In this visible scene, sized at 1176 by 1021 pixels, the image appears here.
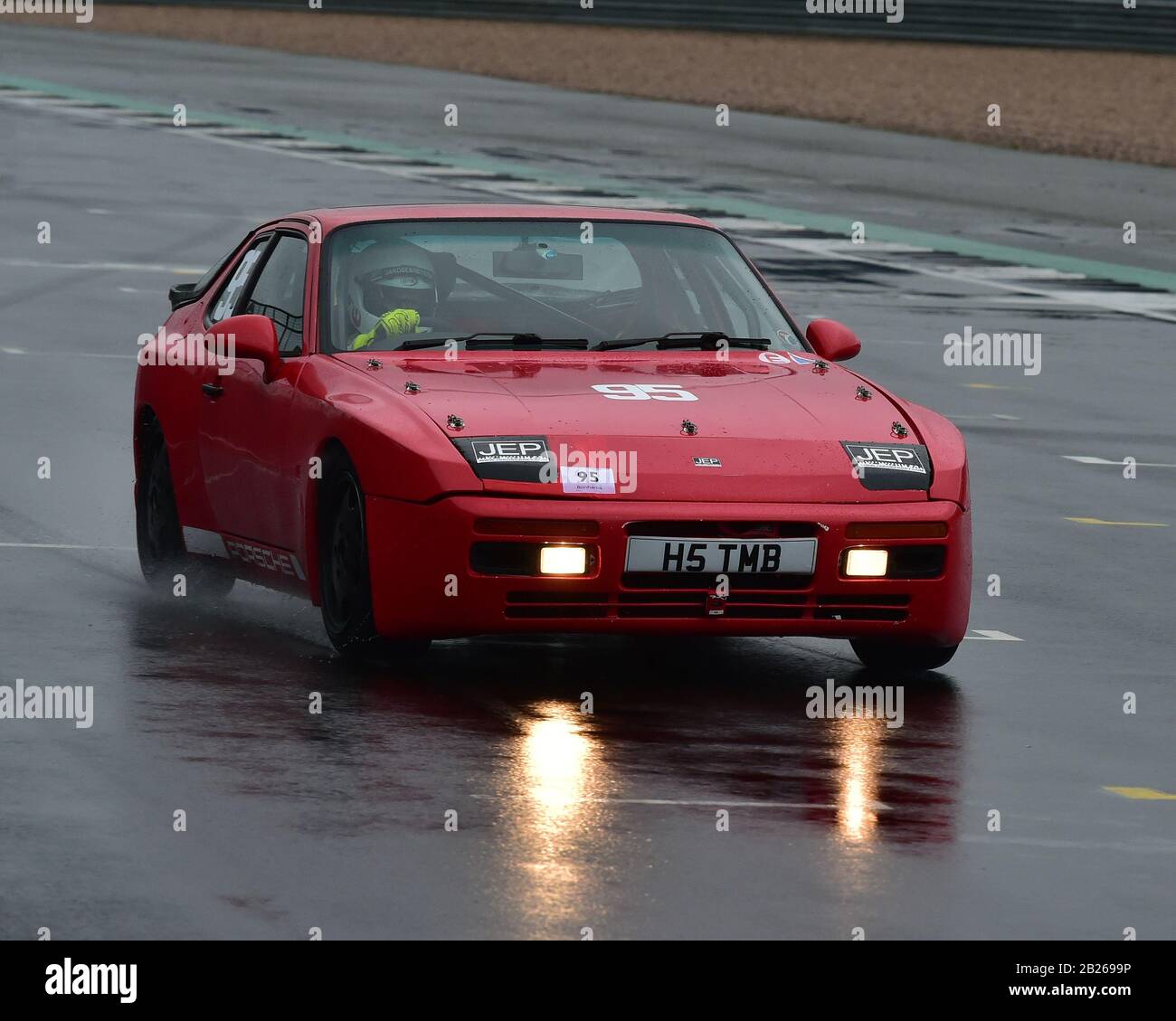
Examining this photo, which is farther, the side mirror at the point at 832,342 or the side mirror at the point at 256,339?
the side mirror at the point at 832,342

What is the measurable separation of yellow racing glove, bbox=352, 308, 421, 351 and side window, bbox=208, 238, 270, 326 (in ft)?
3.36

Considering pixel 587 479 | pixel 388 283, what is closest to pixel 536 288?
pixel 388 283

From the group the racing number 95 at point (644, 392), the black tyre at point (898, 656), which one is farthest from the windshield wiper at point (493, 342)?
the black tyre at point (898, 656)

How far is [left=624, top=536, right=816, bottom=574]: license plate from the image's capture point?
333 inches

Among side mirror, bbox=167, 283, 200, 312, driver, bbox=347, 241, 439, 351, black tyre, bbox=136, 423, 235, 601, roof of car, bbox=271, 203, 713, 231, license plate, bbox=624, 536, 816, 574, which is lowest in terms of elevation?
black tyre, bbox=136, 423, 235, 601

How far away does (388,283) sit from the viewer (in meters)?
9.80

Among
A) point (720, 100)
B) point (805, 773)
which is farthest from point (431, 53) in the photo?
point (805, 773)

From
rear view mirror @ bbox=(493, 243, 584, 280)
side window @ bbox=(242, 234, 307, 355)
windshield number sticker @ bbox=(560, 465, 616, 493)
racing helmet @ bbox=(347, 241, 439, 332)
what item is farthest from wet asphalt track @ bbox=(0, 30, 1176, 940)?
rear view mirror @ bbox=(493, 243, 584, 280)

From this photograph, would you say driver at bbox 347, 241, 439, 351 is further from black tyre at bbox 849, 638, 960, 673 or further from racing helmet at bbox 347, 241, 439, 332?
black tyre at bbox 849, 638, 960, 673

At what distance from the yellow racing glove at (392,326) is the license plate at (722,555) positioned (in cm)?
157

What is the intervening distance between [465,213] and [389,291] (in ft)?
1.67

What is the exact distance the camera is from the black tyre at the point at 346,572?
8.74m

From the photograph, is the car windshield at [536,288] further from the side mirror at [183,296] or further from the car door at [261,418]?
the side mirror at [183,296]
